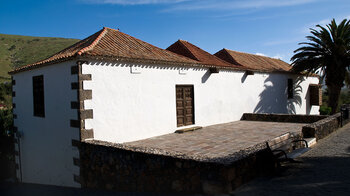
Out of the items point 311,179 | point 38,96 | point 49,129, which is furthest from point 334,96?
point 38,96

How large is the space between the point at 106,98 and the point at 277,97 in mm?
11914

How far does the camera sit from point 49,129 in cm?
888

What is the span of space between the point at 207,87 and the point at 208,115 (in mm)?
1220

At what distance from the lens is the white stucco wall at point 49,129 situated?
25.7ft

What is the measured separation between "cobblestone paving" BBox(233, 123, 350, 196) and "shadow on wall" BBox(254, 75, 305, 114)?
28.3 ft

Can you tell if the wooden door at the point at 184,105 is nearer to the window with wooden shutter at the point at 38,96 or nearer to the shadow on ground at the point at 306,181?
the window with wooden shutter at the point at 38,96

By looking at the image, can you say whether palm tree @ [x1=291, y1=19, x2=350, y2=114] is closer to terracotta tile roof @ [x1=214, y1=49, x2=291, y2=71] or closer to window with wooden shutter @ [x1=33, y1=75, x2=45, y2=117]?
terracotta tile roof @ [x1=214, y1=49, x2=291, y2=71]

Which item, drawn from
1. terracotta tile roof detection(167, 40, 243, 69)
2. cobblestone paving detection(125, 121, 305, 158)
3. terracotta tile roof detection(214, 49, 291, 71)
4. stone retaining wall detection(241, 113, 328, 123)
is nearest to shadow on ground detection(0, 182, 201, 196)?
cobblestone paving detection(125, 121, 305, 158)

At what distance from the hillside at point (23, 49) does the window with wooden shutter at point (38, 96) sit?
3007 cm

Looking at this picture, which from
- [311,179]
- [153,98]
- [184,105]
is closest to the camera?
[311,179]

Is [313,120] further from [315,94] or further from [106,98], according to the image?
[106,98]

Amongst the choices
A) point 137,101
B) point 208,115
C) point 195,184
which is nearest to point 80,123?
point 137,101

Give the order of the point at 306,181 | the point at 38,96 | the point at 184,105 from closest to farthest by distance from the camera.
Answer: the point at 306,181 → the point at 38,96 → the point at 184,105

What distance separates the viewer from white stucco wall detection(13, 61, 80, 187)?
784cm
